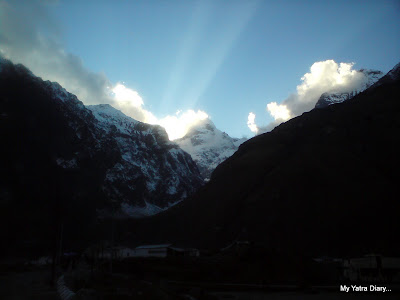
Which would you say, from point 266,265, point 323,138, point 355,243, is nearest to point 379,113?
point 323,138

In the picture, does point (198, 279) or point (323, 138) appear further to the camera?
point (323, 138)

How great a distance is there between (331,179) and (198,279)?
71439 millimetres

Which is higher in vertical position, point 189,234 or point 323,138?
point 323,138

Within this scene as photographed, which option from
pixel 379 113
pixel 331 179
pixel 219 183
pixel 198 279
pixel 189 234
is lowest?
pixel 198 279

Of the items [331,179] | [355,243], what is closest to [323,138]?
[331,179]

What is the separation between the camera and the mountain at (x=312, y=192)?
103m

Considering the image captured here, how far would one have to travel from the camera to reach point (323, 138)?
149 metres

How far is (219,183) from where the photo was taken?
165m

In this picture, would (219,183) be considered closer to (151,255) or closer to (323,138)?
(323,138)

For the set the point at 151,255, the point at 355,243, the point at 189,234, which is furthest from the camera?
the point at 189,234

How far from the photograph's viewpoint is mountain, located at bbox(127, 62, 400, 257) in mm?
103375

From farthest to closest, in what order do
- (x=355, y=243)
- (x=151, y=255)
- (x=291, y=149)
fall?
1. (x=291, y=149)
2. (x=151, y=255)
3. (x=355, y=243)

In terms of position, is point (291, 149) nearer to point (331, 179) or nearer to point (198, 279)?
point (331, 179)

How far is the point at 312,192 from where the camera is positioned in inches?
4734
